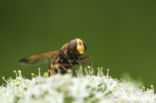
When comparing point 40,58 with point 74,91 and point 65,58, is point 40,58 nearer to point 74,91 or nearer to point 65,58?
point 65,58

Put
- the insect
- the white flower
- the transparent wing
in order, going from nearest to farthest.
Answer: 1. the white flower
2. the insect
3. the transparent wing

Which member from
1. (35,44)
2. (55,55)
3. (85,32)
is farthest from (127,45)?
(55,55)

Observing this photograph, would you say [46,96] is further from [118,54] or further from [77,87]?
[118,54]

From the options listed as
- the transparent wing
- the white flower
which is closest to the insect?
the transparent wing

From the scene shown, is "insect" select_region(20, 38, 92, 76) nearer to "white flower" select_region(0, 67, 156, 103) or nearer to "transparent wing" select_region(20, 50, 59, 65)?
"transparent wing" select_region(20, 50, 59, 65)

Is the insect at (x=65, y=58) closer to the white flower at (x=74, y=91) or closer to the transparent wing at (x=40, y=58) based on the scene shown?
the transparent wing at (x=40, y=58)

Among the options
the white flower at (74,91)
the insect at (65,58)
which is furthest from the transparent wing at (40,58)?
the white flower at (74,91)

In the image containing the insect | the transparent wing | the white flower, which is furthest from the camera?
the transparent wing

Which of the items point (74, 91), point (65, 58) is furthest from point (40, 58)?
point (74, 91)
